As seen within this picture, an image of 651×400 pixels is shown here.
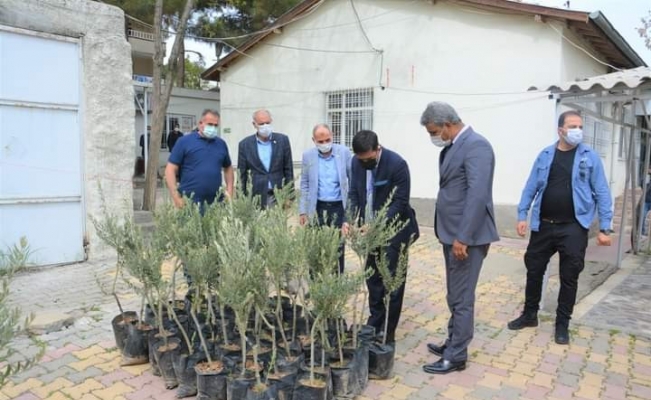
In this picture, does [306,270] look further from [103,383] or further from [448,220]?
[103,383]

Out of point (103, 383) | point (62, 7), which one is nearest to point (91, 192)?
point (62, 7)

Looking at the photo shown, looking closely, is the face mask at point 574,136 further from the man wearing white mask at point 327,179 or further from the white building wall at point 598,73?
the white building wall at point 598,73

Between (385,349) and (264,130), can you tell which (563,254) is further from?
(264,130)

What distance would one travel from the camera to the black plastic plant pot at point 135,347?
344cm

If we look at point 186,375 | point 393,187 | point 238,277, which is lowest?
point 186,375

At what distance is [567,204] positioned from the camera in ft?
12.8

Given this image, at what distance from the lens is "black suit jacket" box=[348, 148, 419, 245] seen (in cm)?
355

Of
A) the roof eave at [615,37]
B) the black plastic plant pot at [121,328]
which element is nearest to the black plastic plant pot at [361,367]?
the black plastic plant pot at [121,328]

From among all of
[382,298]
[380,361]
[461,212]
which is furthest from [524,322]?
[380,361]

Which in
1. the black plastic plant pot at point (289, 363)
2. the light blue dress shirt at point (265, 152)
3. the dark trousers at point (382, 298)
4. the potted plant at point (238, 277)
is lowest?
the black plastic plant pot at point (289, 363)

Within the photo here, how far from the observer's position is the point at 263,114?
189 inches

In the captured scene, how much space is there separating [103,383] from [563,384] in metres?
2.96

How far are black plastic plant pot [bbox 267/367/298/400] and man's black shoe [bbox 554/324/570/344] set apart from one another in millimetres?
2290

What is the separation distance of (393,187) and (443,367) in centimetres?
127
